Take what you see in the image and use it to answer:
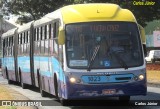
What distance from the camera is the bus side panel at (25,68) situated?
24.3 meters

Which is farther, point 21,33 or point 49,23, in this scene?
point 21,33

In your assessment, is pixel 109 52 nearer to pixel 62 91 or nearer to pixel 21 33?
pixel 62 91

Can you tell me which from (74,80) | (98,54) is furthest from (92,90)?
(98,54)

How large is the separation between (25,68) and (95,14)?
10861 millimetres

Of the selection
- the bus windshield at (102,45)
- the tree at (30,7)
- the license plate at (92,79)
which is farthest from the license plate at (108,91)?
the tree at (30,7)

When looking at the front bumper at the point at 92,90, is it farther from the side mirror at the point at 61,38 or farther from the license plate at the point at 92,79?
the side mirror at the point at 61,38

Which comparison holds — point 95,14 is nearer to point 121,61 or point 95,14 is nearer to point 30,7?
point 121,61

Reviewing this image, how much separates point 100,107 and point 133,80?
195 cm

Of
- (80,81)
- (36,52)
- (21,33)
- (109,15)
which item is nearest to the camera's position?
(80,81)

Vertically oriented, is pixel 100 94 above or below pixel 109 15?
below

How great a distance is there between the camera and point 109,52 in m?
14.4

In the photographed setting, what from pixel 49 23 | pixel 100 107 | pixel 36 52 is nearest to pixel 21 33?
pixel 36 52

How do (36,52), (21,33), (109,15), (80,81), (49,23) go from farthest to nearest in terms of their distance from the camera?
1. (21,33)
2. (36,52)
3. (49,23)
4. (109,15)
5. (80,81)

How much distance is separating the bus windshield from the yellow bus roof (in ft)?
0.63
